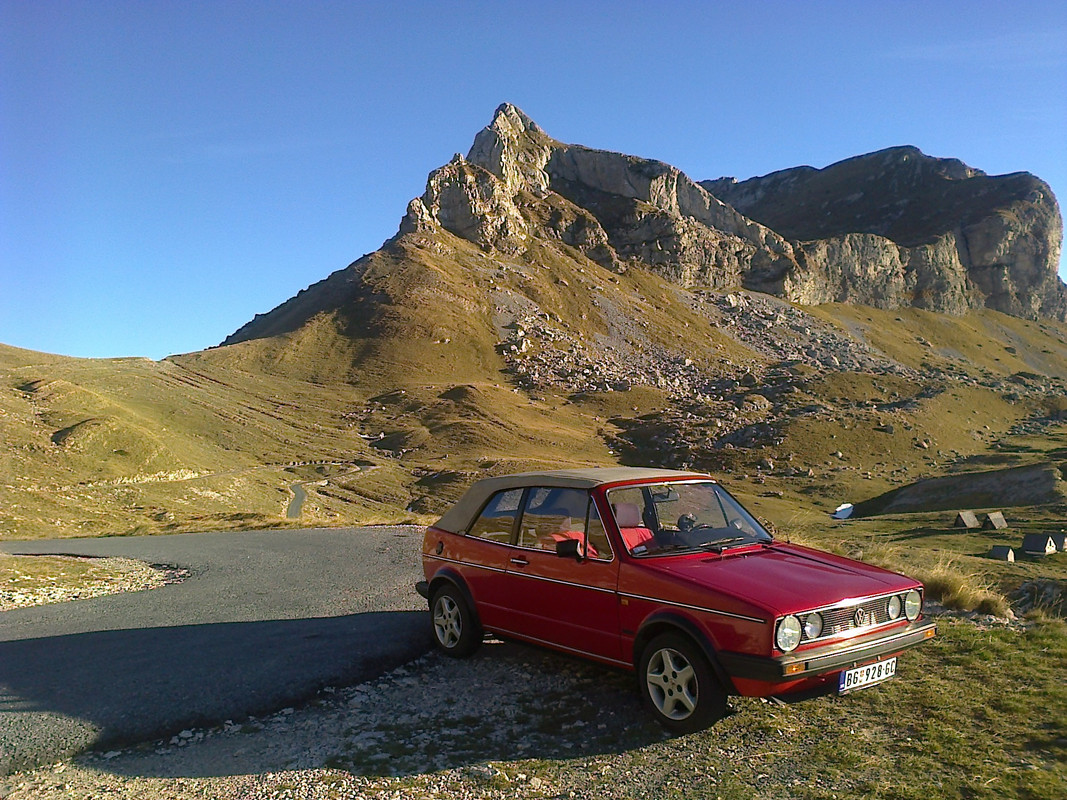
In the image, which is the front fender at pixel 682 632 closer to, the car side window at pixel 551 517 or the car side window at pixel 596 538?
the car side window at pixel 596 538

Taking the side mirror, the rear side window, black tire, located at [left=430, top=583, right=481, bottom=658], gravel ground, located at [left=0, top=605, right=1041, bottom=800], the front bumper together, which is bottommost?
gravel ground, located at [left=0, top=605, right=1041, bottom=800]

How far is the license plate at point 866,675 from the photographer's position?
16.9ft

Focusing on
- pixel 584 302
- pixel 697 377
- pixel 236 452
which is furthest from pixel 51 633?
pixel 584 302

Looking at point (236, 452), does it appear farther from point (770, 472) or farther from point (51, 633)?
point (51, 633)

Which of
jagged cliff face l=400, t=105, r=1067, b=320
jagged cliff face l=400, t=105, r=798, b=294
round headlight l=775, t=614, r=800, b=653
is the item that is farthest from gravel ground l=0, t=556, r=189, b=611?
jagged cliff face l=400, t=105, r=1067, b=320

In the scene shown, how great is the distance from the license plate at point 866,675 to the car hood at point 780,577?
0.49 metres

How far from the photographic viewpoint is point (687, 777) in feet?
15.2

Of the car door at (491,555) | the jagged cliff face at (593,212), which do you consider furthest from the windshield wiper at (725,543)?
the jagged cliff face at (593,212)

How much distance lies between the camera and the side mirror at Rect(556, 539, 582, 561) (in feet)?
20.1

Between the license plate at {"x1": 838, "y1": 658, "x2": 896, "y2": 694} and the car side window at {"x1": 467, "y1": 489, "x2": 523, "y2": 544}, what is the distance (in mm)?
3063

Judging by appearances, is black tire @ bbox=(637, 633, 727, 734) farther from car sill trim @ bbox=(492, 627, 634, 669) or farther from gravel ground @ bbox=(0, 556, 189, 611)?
gravel ground @ bbox=(0, 556, 189, 611)

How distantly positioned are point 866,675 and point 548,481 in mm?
2980

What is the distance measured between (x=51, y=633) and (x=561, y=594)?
19.8ft

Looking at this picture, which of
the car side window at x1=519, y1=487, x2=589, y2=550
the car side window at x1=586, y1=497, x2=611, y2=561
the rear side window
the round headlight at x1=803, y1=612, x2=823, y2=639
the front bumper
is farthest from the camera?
the car side window at x1=519, y1=487, x2=589, y2=550
